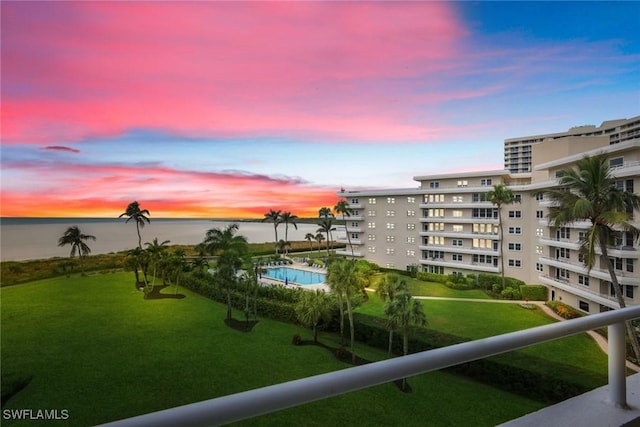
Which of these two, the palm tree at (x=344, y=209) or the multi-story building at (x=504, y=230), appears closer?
the multi-story building at (x=504, y=230)

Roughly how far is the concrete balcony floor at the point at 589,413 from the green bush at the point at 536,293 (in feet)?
92.2

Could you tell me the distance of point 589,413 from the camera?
1237 mm

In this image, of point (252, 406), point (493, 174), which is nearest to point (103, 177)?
point (493, 174)

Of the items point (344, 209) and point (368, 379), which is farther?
point (344, 209)

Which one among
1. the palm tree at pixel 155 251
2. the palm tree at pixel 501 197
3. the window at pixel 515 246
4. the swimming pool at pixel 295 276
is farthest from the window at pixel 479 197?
the palm tree at pixel 155 251

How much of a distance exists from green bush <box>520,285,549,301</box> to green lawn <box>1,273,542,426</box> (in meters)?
14.0

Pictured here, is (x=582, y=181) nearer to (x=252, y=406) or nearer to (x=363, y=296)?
(x=363, y=296)

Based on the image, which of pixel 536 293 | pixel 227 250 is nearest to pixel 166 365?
pixel 227 250

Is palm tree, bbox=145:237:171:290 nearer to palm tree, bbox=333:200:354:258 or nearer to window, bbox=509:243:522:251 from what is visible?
palm tree, bbox=333:200:354:258

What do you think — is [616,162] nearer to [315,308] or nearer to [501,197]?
[501,197]

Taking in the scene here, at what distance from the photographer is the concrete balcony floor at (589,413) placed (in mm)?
1176

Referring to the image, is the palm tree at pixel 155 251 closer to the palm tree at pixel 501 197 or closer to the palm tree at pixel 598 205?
the palm tree at pixel 501 197

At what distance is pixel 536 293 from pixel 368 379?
1151 inches

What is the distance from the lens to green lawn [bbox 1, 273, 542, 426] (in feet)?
42.2
